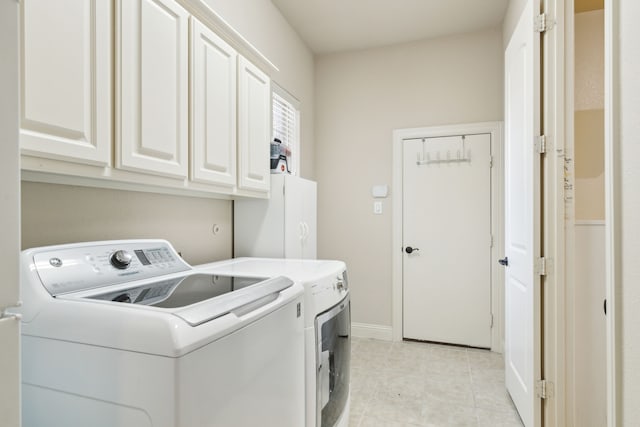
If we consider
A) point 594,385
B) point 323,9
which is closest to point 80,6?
point 323,9

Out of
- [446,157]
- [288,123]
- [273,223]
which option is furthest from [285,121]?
[446,157]

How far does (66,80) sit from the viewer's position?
1.00 m

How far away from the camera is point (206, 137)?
1634 millimetres

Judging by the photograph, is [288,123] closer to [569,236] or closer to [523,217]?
[523,217]

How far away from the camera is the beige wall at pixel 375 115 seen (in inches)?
128

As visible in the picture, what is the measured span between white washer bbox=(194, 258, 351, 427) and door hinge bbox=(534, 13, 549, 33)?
161cm

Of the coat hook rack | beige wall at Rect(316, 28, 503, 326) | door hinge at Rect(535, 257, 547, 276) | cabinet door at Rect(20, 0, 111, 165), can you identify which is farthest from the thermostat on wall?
cabinet door at Rect(20, 0, 111, 165)

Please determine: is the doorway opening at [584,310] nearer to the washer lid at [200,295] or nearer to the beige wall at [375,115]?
the washer lid at [200,295]

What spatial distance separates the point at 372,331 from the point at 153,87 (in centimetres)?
303

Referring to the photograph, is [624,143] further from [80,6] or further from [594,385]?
[80,6]

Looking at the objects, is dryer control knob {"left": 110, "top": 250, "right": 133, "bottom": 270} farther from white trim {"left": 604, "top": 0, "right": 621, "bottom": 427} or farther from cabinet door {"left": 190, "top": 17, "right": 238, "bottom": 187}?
white trim {"left": 604, "top": 0, "right": 621, "bottom": 427}

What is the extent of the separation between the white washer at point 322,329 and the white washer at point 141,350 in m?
0.24

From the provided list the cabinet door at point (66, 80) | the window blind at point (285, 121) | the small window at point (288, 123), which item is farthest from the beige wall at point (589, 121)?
the cabinet door at point (66, 80)

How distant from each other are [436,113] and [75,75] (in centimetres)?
305
